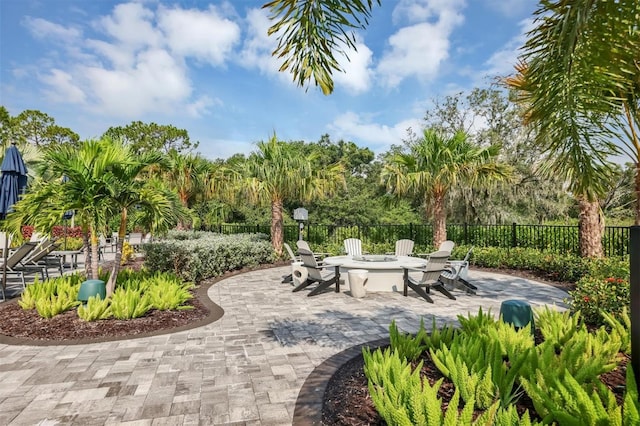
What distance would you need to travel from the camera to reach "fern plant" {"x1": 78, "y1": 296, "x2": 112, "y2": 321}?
527 centimetres

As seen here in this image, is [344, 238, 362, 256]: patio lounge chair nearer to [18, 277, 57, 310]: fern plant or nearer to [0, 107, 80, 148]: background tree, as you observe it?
[18, 277, 57, 310]: fern plant

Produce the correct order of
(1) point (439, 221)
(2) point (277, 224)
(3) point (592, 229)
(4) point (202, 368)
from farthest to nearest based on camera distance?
(2) point (277, 224) < (1) point (439, 221) < (3) point (592, 229) < (4) point (202, 368)

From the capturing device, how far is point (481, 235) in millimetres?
14156

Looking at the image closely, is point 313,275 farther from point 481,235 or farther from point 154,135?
point 154,135

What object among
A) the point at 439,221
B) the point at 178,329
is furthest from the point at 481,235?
the point at 178,329

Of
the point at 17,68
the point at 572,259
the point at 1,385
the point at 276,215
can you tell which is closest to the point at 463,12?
the point at 1,385

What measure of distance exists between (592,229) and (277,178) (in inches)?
358

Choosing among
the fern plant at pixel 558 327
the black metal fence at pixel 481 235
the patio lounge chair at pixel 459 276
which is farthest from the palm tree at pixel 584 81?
the black metal fence at pixel 481 235

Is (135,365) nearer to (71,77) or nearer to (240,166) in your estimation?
(240,166)

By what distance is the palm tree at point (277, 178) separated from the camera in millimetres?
12805

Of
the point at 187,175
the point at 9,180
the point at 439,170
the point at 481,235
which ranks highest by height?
the point at 187,175

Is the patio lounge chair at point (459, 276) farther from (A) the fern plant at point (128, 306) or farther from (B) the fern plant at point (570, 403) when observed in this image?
(A) the fern plant at point (128, 306)

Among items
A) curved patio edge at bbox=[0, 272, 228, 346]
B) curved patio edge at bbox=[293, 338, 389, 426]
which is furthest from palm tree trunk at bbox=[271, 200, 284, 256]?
curved patio edge at bbox=[293, 338, 389, 426]

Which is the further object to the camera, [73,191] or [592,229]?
[592,229]
